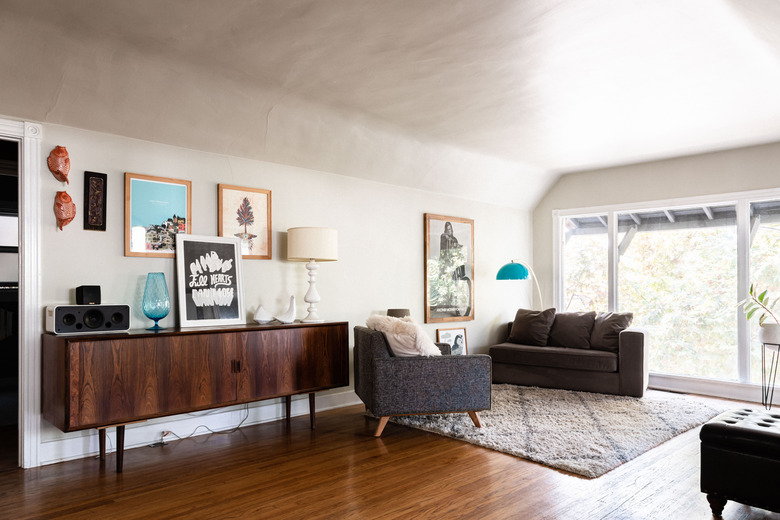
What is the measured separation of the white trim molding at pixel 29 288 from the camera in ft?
10.9

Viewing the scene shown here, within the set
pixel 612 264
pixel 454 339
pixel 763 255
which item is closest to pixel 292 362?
pixel 454 339

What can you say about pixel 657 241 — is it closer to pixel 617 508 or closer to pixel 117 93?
pixel 617 508

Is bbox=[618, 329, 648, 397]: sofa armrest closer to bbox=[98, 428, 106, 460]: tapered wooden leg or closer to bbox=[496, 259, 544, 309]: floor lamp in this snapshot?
bbox=[496, 259, 544, 309]: floor lamp

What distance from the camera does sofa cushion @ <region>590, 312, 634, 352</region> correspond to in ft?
18.2

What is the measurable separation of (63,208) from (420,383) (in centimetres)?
266

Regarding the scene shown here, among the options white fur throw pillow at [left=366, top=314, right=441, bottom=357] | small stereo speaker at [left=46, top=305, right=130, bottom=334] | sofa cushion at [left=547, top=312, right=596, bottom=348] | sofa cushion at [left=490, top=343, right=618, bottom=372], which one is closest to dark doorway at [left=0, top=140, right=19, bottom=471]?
small stereo speaker at [left=46, top=305, right=130, bottom=334]

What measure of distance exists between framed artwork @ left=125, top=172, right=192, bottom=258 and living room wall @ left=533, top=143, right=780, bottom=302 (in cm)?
479

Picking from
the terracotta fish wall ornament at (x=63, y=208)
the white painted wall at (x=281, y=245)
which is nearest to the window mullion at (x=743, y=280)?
the white painted wall at (x=281, y=245)

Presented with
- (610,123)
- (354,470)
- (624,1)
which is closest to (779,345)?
(610,123)

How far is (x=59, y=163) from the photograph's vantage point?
343cm

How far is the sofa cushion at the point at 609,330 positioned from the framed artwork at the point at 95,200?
15.5 ft

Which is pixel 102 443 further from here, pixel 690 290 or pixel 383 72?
pixel 690 290

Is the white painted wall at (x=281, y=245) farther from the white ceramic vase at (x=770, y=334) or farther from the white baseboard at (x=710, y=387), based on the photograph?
the white ceramic vase at (x=770, y=334)

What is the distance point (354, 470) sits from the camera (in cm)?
325
